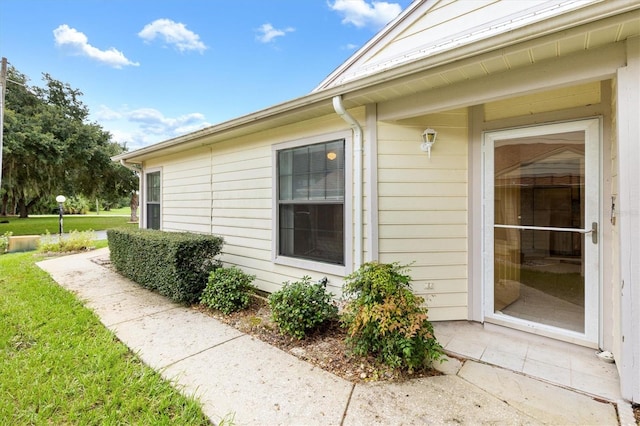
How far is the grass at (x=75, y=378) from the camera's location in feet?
6.36

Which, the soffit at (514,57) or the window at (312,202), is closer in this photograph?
the soffit at (514,57)

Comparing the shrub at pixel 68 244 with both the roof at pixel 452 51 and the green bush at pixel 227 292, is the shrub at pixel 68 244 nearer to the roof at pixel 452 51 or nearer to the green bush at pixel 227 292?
the roof at pixel 452 51

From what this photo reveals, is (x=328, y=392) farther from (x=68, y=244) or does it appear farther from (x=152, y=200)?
(x=68, y=244)

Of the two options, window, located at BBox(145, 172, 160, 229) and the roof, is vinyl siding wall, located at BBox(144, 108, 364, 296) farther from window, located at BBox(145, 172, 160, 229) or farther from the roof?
window, located at BBox(145, 172, 160, 229)

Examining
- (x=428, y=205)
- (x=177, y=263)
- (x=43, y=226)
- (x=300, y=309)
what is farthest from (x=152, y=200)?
(x=43, y=226)

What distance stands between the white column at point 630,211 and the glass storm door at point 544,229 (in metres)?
0.77

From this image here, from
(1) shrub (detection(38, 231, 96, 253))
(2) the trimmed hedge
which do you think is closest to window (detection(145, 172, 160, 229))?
(2) the trimmed hedge

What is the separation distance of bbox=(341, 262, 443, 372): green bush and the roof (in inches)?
68.4

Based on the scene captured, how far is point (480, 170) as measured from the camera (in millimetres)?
3223

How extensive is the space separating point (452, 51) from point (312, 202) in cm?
227

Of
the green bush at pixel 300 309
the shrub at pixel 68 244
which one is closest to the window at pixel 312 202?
the green bush at pixel 300 309

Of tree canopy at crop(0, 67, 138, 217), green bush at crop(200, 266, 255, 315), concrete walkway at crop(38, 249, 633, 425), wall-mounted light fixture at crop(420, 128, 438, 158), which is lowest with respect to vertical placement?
concrete walkway at crop(38, 249, 633, 425)

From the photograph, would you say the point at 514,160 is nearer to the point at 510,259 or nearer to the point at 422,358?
the point at 510,259

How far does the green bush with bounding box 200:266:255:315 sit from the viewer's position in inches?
152
